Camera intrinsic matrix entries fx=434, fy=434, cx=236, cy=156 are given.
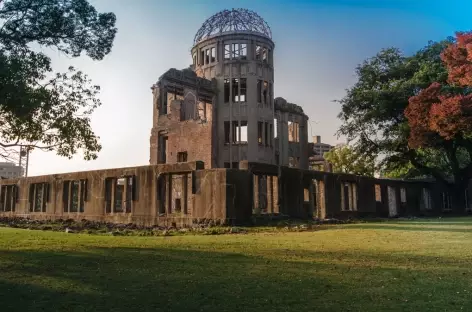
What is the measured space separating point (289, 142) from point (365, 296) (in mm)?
34084

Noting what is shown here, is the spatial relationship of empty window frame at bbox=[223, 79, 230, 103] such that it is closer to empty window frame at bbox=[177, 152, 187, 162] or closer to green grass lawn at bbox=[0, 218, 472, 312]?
empty window frame at bbox=[177, 152, 187, 162]

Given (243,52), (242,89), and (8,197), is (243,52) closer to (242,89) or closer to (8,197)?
(242,89)

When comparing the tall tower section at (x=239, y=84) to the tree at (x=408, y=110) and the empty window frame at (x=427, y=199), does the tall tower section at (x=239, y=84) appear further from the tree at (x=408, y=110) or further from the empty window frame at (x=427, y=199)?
the empty window frame at (x=427, y=199)

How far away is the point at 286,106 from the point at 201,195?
70.4 feet

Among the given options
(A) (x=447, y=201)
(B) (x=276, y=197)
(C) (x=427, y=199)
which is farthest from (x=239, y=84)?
(A) (x=447, y=201)

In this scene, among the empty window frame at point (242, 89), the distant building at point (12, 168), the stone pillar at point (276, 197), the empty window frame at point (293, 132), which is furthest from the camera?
the distant building at point (12, 168)

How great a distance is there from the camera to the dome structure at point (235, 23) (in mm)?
33656

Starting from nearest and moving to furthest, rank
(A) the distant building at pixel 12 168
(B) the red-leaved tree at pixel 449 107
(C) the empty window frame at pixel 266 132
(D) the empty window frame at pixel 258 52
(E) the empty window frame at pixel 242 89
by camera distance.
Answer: (B) the red-leaved tree at pixel 449 107 < (E) the empty window frame at pixel 242 89 < (C) the empty window frame at pixel 266 132 < (D) the empty window frame at pixel 258 52 < (A) the distant building at pixel 12 168

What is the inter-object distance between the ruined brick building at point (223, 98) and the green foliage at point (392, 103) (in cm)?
667

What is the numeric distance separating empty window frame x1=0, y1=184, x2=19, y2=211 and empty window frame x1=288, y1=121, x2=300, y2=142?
22.8m

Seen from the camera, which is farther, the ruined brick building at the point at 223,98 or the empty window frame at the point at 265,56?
the empty window frame at the point at 265,56

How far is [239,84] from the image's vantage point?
109 ft

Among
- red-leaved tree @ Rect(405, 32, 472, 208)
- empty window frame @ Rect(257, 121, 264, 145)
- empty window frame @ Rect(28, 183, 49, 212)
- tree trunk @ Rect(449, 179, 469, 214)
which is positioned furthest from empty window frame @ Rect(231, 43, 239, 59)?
tree trunk @ Rect(449, 179, 469, 214)

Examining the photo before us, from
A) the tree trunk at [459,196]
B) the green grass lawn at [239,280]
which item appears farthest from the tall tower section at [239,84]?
the green grass lawn at [239,280]
